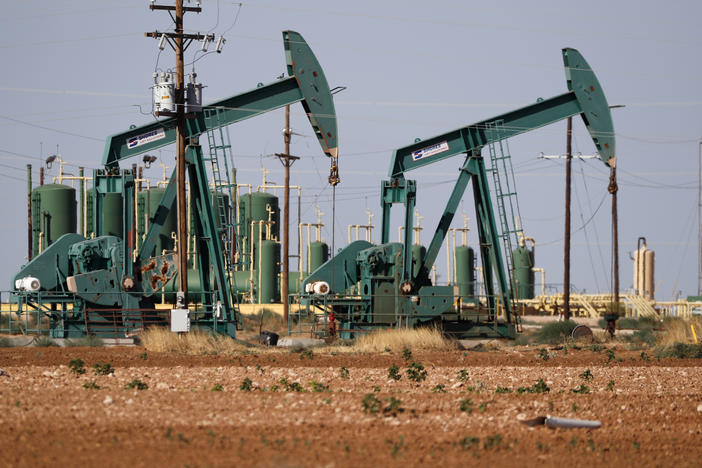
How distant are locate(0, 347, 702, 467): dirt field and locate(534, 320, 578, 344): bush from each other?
427 inches

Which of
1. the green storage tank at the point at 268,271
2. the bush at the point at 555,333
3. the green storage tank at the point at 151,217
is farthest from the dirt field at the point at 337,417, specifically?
the green storage tank at the point at 268,271

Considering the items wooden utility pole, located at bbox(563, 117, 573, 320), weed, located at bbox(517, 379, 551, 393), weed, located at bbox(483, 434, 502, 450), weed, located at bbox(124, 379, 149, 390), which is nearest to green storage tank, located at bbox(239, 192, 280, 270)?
wooden utility pole, located at bbox(563, 117, 573, 320)

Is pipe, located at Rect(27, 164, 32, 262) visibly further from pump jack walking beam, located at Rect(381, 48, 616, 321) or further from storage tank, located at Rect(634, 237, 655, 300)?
storage tank, located at Rect(634, 237, 655, 300)

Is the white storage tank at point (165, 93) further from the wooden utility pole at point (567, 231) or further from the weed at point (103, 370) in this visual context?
the wooden utility pole at point (567, 231)

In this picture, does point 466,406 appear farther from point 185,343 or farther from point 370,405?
point 185,343

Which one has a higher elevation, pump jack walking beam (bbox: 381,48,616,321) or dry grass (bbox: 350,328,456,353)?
pump jack walking beam (bbox: 381,48,616,321)

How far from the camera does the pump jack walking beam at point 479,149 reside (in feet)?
84.6

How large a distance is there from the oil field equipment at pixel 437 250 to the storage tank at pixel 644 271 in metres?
28.4

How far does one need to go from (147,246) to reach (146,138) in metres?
2.51

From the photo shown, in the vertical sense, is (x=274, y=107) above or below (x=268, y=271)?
Result: above

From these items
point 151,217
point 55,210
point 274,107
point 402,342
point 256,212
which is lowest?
point 402,342

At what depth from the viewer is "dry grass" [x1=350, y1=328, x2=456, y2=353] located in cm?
2208

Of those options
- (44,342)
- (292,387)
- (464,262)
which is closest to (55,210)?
(44,342)

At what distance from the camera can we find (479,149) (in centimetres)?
2630
